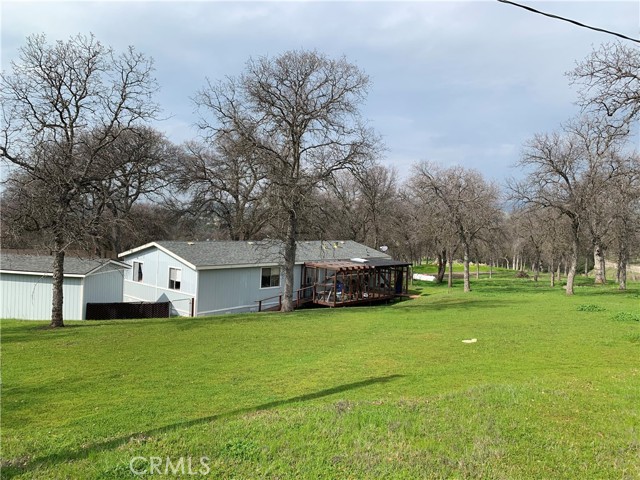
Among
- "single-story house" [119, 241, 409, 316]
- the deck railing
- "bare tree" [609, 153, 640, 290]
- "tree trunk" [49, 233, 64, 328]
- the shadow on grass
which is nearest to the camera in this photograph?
the shadow on grass

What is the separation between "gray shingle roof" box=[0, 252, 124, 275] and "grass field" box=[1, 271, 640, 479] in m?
5.39

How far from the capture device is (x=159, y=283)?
25.6 meters

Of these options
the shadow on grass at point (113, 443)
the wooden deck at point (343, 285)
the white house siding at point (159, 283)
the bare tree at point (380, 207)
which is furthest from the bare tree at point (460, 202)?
the shadow on grass at point (113, 443)

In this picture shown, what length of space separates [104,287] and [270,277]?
1009 cm

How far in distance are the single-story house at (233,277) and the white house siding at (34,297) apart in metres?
5.25

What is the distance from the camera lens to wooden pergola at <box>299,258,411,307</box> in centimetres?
2819

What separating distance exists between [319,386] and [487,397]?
339 centimetres

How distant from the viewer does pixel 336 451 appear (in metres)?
4.48

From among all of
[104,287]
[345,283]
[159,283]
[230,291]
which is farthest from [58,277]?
[345,283]

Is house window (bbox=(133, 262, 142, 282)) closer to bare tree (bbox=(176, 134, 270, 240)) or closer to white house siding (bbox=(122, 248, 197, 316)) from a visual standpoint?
white house siding (bbox=(122, 248, 197, 316))

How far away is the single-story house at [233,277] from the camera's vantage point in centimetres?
2408

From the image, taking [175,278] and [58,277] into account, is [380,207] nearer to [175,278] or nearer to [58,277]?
[175,278]

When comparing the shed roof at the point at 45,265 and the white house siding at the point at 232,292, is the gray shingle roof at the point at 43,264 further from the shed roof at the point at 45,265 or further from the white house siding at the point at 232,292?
the white house siding at the point at 232,292

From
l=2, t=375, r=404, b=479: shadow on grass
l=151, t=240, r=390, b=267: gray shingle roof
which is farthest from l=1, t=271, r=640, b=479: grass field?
l=151, t=240, r=390, b=267: gray shingle roof
